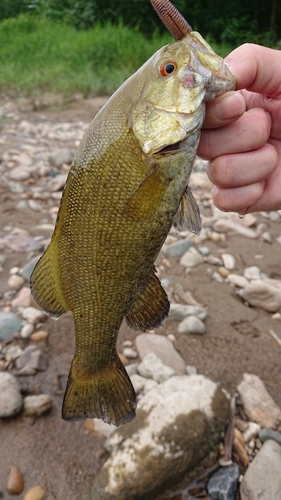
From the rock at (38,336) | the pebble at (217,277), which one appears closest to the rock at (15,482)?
the rock at (38,336)

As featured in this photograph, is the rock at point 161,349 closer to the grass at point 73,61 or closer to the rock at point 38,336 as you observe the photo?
the rock at point 38,336

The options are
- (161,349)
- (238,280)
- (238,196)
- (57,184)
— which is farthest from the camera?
(57,184)

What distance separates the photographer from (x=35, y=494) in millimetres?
2537

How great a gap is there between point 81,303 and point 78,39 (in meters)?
13.1

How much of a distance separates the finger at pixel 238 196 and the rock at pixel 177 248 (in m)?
2.32

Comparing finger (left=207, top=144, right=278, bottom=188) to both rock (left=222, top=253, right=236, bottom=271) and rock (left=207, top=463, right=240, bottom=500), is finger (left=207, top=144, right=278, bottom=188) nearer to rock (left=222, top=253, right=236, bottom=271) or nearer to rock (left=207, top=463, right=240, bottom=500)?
rock (left=207, top=463, right=240, bottom=500)

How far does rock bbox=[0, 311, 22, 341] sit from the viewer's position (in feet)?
11.1

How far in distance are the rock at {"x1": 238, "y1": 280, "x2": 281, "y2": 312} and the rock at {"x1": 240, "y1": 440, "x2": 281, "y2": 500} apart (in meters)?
1.40

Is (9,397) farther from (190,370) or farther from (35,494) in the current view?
(190,370)

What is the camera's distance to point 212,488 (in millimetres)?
2582

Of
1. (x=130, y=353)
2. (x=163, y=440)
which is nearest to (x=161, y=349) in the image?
(x=130, y=353)

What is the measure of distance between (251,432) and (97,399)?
1307mm

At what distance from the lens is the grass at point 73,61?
10.7 m

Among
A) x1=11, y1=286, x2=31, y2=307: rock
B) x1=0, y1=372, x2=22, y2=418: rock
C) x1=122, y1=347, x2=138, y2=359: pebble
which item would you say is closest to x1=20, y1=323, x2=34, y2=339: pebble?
x1=11, y1=286, x2=31, y2=307: rock
